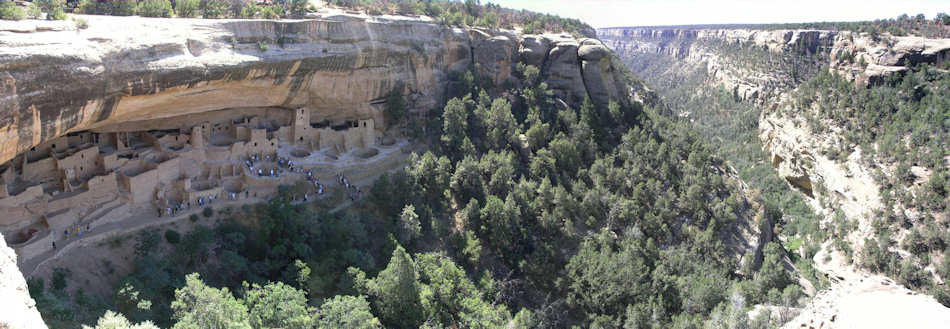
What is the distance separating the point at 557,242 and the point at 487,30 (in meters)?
19.8

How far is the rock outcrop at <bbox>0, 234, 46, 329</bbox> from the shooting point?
741 cm

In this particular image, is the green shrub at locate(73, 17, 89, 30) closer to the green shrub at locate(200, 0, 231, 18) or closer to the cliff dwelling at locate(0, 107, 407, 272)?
the cliff dwelling at locate(0, 107, 407, 272)

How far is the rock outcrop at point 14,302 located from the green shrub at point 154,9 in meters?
19.2

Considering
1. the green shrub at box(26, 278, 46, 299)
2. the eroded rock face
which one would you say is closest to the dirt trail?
the green shrub at box(26, 278, 46, 299)

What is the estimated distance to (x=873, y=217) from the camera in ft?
124

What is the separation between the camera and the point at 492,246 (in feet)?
98.3

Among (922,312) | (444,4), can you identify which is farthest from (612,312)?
(444,4)

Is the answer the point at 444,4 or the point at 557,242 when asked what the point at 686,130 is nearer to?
the point at 557,242

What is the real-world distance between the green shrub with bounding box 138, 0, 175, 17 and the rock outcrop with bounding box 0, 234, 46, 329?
19192 millimetres

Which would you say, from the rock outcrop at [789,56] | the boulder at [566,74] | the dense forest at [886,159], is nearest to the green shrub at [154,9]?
the boulder at [566,74]

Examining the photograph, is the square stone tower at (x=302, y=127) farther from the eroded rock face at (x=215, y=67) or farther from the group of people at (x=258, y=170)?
the group of people at (x=258, y=170)

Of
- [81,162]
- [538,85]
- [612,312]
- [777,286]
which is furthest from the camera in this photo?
[538,85]

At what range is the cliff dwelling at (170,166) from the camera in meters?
20.6

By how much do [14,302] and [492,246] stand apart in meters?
23.4
